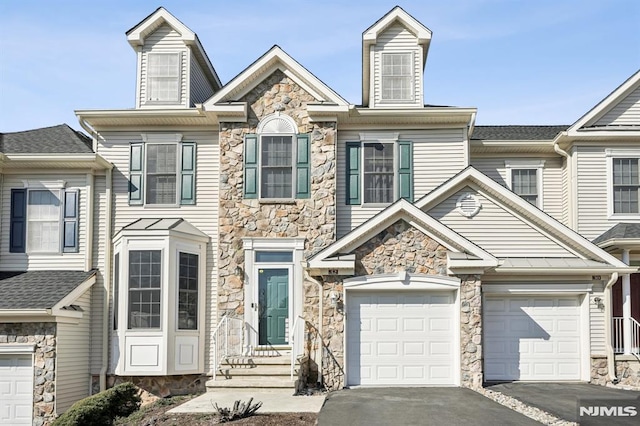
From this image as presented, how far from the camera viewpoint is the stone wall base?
52.3 ft

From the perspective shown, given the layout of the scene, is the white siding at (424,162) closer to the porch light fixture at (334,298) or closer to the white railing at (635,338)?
the porch light fixture at (334,298)

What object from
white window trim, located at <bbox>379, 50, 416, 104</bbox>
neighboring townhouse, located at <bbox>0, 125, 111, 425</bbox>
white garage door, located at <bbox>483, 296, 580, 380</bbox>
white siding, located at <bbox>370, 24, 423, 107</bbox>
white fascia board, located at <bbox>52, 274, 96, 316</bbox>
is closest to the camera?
white fascia board, located at <bbox>52, 274, 96, 316</bbox>

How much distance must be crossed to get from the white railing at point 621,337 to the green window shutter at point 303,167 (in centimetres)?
783

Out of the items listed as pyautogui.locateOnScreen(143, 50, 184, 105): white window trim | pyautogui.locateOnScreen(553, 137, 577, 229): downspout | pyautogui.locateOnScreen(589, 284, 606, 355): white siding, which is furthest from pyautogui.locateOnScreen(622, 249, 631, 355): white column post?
pyautogui.locateOnScreen(143, 50, 184, 105): white window trim

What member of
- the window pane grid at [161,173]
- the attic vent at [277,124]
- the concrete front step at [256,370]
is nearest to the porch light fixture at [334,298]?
the concrete front step at [256,370]

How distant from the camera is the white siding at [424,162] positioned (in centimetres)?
1747

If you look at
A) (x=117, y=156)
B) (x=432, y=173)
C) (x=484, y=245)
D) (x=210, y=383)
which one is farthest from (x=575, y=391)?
(x=117, y=156)

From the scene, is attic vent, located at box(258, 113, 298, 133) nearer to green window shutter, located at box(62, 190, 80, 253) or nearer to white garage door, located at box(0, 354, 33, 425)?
green window shutter, located at box(62, 190, 80, 253)

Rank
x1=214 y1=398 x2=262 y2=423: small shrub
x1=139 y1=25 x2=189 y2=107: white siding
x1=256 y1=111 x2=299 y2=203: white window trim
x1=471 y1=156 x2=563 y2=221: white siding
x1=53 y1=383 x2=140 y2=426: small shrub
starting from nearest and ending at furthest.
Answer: x1=214 y1=398 x2=262 y2=423: small shrub → x1=53 y1=383 x2=140 y2=426: small shrub → x1=256 y1=111 x2=299 y2=203: white window trim → x1=139 y1=25 x2=189 y2=107: white siding → x1=471 y1=156 x2=563 y2=221: white siding

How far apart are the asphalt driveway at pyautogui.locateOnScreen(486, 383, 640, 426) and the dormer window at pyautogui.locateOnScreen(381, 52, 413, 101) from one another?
24.2 ft

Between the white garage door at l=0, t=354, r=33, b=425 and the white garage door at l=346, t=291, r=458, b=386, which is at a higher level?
the white garage door at l=346, t=291, r=458, b=386

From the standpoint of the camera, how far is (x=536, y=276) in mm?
15883

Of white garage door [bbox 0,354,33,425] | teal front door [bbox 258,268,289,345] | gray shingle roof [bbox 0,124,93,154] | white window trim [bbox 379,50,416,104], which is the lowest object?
white garage door [bbox 0,354,33,425]

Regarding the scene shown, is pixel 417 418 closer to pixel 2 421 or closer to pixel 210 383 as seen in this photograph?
pixel 210 383
